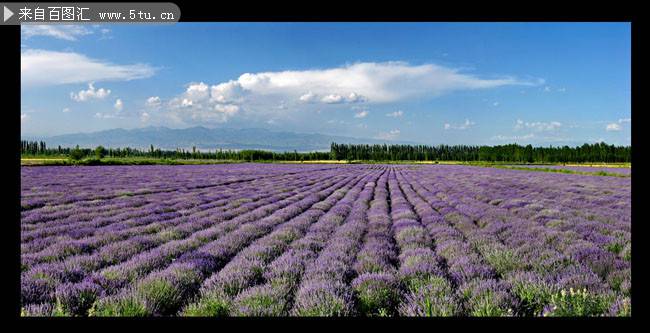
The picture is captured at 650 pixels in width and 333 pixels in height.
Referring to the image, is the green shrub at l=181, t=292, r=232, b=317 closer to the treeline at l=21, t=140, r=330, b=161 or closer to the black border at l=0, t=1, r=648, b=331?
the black border at l=0, t=1, r=648, b=331

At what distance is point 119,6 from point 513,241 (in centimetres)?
728

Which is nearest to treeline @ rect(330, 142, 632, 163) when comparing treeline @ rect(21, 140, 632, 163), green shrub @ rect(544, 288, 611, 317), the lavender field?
treeline @ rect(21, 140, 632, 163)

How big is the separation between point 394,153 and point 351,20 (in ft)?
461

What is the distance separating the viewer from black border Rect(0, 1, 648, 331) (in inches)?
108

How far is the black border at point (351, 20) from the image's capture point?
2.75 meters

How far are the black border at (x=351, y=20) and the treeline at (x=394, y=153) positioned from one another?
115 centimetres

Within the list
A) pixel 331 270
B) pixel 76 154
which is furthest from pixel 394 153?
pixel 331 270

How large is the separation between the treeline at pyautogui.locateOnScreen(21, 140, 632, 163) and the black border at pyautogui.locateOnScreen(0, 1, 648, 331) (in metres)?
1.15

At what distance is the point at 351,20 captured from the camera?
133 inches

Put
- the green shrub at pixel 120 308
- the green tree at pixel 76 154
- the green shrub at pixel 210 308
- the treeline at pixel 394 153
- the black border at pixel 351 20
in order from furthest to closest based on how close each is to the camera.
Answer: the green tree at pixel 76 154, the treeline at pixel 394 153, the green shrub at pixel 210 308, the green shrub at pixel 120 308, the black border at pixel 351 20

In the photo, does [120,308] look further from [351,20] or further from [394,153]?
[394,153]

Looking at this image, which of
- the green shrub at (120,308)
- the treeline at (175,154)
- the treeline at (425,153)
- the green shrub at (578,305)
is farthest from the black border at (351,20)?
the treeline at (425,153)

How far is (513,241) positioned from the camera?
22.4 ft

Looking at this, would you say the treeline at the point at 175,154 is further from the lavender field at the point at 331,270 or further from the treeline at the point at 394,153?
the lavender field at the point at 331,270
